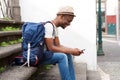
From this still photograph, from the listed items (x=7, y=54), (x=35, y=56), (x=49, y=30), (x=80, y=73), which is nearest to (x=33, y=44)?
(x=35, y=56)

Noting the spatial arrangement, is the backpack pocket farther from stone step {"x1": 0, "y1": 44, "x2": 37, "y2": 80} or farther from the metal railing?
the metal railing

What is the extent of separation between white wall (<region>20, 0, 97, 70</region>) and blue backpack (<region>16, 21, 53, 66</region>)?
4.04 m

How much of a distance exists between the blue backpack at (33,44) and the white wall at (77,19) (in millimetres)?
4042

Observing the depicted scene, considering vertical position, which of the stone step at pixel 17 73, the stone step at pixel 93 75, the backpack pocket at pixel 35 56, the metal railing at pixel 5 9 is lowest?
the stone step at pixel 93 75

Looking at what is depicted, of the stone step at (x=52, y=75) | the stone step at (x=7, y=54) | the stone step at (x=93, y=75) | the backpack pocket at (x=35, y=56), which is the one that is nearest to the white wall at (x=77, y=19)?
the stone step at (x=93, y=75)

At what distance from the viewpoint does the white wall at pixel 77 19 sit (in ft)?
31.5

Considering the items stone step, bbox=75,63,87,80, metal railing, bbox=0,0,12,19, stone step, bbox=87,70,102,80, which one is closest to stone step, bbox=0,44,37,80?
stone step, bbox=75,63,87,80

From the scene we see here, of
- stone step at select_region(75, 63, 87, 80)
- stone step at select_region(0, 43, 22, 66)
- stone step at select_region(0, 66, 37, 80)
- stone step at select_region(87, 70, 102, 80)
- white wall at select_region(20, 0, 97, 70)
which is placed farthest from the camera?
white wall at select_region(20, 0, 97, 70)

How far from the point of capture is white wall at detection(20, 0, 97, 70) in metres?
9.60

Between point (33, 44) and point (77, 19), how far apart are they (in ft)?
13.6

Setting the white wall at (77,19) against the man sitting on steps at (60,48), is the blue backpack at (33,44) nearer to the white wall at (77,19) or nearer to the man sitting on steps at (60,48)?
the man sitting on steps at (60,48)

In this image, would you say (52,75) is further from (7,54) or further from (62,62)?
(7,54)

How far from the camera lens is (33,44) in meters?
5.66

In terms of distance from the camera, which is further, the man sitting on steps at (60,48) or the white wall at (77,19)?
the white wall at (77,19)
